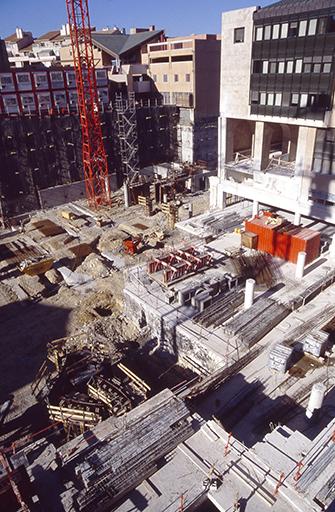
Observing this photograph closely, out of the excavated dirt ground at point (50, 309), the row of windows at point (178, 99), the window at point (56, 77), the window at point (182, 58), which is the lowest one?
the excavated dirt ground at point (50, 309)

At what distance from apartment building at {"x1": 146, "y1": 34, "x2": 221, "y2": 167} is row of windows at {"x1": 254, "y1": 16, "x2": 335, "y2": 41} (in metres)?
21.9

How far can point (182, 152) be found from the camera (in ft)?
183

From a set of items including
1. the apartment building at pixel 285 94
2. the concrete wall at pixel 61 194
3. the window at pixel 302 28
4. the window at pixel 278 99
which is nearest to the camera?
the apartment building at pixel 285 94

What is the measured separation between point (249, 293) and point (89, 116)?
32.0 meters

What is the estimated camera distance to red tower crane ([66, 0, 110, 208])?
3938cm

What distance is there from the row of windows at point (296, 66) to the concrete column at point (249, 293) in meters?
17.5

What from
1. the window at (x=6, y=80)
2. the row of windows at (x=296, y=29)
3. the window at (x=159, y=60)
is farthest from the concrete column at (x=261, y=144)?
the window at (x=6, y=80)

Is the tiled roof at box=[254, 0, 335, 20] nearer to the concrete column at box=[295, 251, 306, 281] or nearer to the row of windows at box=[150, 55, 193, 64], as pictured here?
the concrete column at box=[295, 251, 306, 281]

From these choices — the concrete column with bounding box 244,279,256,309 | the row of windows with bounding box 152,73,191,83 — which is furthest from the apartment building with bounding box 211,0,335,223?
the row of windows with bounding box 152,73,191,83

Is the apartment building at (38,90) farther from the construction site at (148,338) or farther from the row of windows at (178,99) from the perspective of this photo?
the row of windows at (178,99)

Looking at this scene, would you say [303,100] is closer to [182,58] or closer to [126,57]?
[182,58]

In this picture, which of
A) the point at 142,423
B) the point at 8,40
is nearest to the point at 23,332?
the point at 142,423

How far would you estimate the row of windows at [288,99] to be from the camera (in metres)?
29.0

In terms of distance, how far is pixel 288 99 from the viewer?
3114cm
